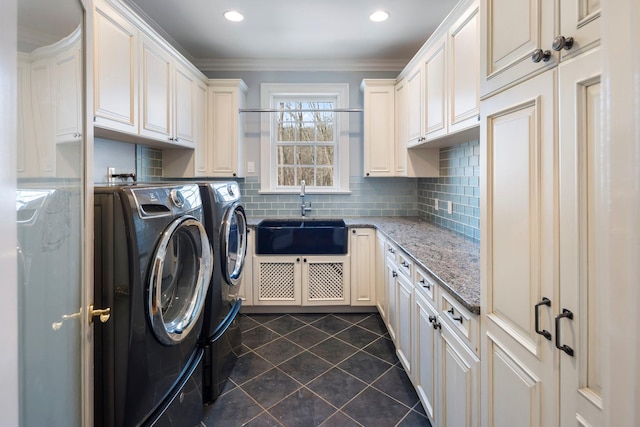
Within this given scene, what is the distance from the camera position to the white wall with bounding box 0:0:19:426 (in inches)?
19.1

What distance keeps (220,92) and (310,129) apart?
1052mm

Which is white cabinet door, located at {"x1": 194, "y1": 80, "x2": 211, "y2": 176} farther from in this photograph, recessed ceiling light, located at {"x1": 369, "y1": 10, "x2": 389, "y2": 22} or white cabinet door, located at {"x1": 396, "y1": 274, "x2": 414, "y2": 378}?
white cabinet door, located at {"x1": 396, "y1": 274, "x2": 414, "y2": 378}

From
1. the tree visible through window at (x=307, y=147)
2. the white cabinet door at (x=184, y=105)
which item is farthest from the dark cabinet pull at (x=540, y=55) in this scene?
the tree visible through window at (x=307, y=147)

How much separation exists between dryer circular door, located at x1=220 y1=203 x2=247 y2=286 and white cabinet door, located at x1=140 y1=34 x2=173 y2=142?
2.69 ft

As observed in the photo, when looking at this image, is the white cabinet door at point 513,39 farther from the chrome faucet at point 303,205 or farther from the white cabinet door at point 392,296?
the chrome faucet at point 303,205

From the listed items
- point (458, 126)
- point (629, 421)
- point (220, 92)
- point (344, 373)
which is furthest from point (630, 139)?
point (220, 92)

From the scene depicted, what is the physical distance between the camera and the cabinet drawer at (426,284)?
5.02 feet

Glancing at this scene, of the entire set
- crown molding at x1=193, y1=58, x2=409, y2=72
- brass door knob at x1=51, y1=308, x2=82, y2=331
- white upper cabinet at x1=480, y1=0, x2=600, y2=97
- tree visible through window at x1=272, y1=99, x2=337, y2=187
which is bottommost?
brass door knob at x1=51, y1=308, x2=82, y2=331

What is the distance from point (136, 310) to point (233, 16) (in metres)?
2.42

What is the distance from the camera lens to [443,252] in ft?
6.30

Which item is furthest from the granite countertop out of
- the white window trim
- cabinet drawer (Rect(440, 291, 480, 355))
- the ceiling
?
the ceiling

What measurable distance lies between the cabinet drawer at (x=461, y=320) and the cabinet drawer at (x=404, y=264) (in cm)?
50

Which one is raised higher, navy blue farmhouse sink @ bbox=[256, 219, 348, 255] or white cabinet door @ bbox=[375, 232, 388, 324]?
navy blue farmhouse sink @ bbox=[256, 219, 348, 255]

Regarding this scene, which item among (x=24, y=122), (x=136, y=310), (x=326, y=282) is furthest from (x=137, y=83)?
(x=326, y=282)
